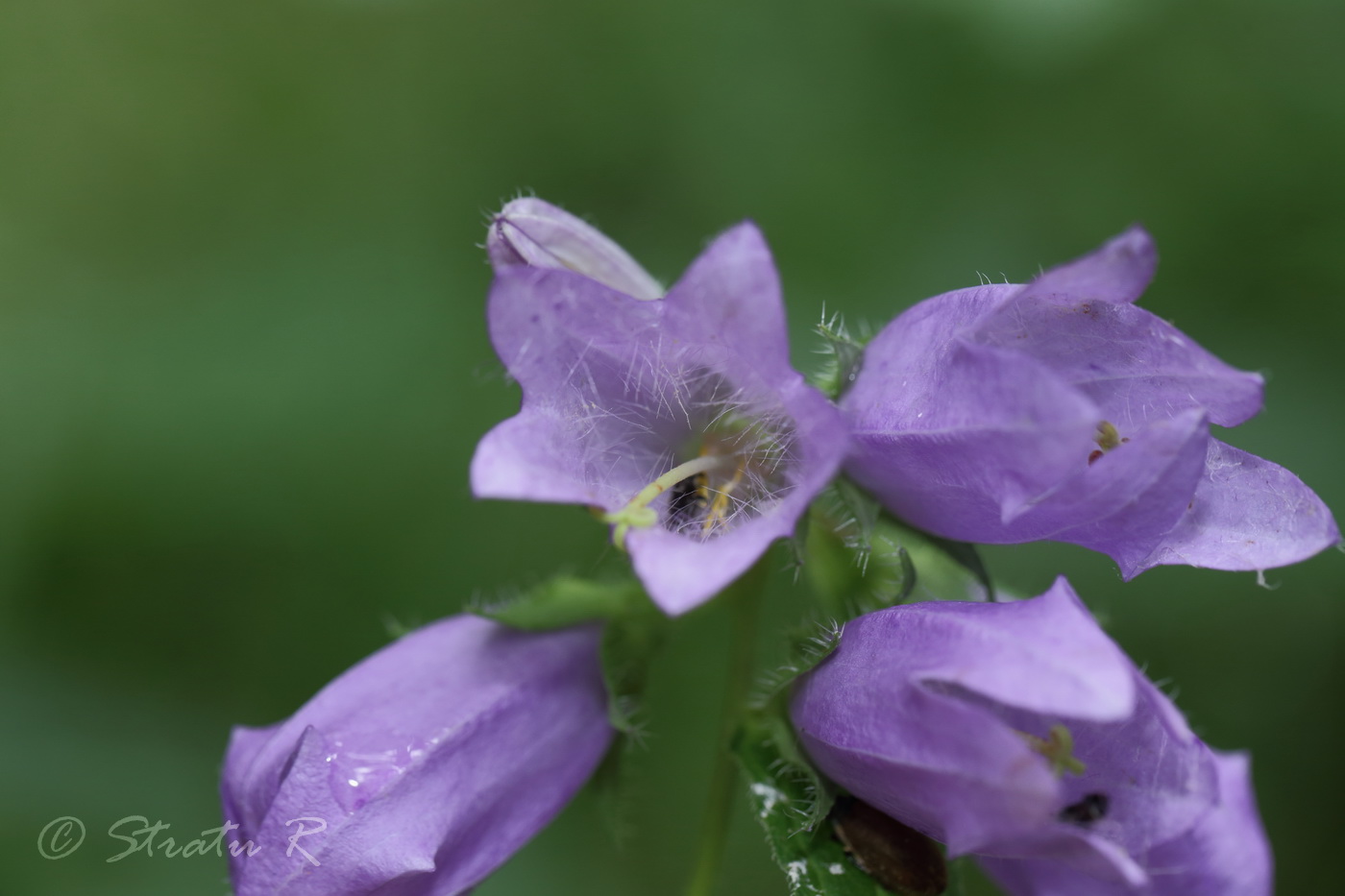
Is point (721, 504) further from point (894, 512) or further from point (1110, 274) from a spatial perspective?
point (1110, 274)

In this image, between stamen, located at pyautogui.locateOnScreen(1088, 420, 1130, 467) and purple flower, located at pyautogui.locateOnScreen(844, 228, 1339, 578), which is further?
stamen, located at pyautogui.locateOnScreen(1088, 420, 1130, 467)

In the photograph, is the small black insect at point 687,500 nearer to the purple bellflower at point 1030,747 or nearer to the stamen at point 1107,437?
the purple bellflower at point 1030,747

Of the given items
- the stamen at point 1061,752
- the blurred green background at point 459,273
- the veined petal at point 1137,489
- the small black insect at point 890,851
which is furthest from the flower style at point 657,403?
the blurred green background at point 459,273

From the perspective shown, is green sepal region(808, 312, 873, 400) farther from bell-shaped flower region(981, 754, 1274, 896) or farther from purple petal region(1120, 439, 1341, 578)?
bell-shaped flower region(981, 754, 1274, 896)

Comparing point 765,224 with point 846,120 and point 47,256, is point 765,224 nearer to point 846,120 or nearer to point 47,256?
point 846,120

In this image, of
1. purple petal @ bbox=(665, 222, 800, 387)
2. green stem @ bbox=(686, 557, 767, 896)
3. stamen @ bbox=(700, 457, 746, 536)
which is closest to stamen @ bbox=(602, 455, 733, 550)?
stamen @ bbox=(700, 457, 746, 536)

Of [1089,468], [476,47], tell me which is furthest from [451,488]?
[1089,468]
